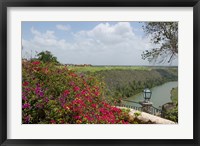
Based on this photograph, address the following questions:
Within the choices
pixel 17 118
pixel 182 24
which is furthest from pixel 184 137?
pixel 17 118

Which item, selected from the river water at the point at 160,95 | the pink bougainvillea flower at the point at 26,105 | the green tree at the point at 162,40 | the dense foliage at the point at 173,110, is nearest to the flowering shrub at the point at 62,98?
the pink bougainvillea flower at the point at 26,105

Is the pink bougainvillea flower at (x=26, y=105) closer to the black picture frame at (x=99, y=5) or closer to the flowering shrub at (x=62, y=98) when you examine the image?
the flowering shrub at (x=62, y=98)

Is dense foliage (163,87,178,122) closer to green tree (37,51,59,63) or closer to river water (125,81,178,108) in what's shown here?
river water (125,81,178,108)

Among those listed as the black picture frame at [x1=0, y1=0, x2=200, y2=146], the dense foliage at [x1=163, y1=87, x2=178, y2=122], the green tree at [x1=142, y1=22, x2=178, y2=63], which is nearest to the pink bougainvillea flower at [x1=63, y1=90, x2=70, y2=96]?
→ the black picture frame at [x1=0, y1=0, x2=200, y2=146]

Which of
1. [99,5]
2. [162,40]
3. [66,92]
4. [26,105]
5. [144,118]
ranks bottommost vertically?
[144,118]

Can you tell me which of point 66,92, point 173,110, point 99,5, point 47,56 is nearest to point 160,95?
point 173,110

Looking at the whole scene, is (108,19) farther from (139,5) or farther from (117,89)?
(117,89)

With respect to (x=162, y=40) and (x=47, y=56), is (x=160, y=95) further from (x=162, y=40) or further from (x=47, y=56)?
(x=47, y=56)

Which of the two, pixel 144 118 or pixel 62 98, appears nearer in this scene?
pixel 144 118
